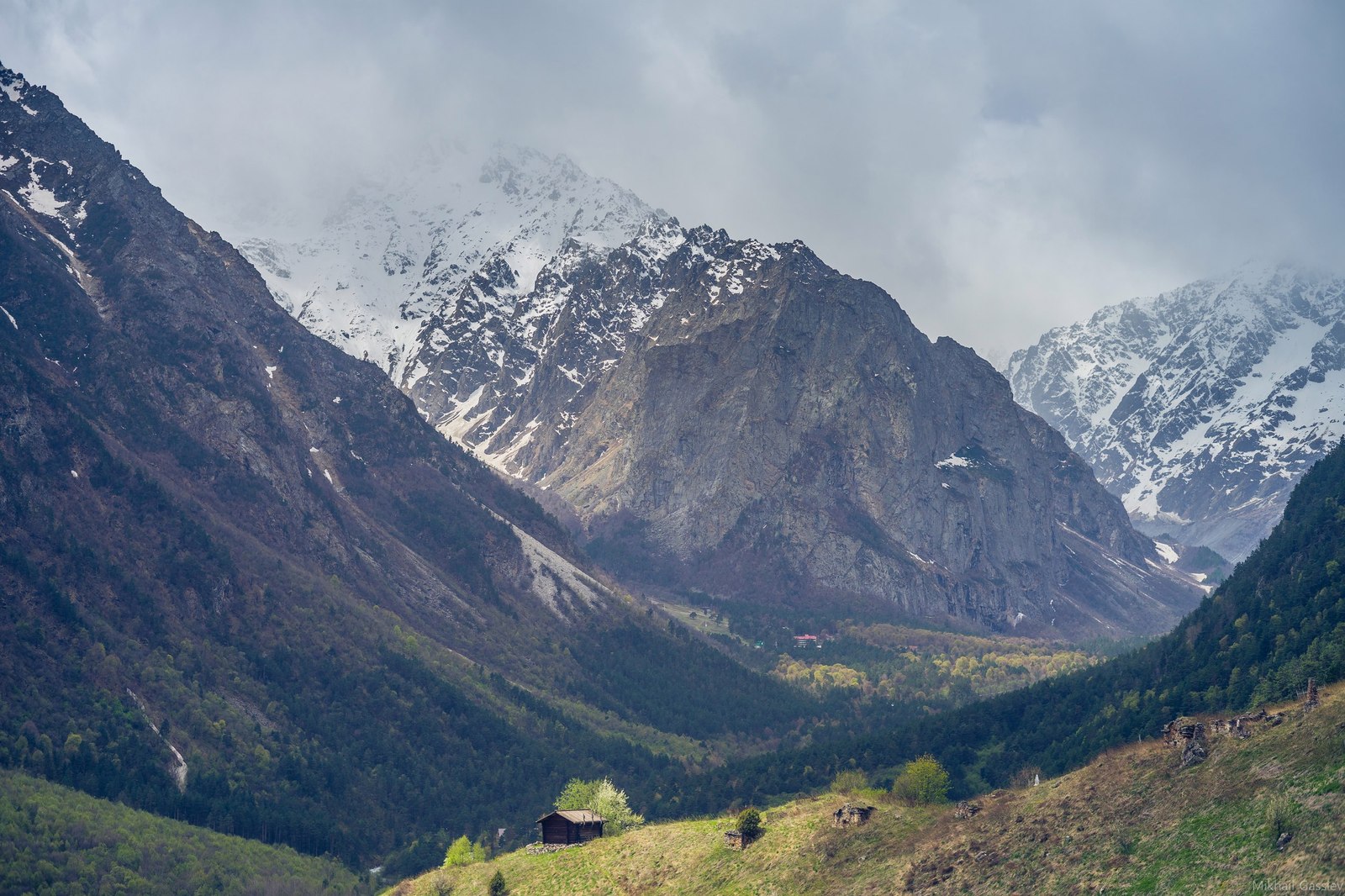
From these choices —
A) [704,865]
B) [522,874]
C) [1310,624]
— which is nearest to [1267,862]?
[704,865]

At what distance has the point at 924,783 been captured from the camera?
165 metres

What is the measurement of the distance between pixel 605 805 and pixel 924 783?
4363cm

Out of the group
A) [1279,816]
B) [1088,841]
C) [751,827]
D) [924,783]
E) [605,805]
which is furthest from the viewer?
[605,805]

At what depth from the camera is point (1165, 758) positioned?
10762cm

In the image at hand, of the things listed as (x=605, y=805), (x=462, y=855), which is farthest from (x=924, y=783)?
(x=462, y=855)

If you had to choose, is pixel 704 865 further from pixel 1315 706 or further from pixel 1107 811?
pixel 1315 706

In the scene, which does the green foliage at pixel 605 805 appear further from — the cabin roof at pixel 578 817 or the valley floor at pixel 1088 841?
the valley floor at pixel 1088 841

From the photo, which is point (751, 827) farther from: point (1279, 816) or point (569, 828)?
point (1279, 816)

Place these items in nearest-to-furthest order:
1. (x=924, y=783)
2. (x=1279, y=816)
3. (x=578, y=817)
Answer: (x=1279, y=816)
(x=578, y=817)
(x=924, y=783)

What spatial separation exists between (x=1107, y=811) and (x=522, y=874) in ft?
222

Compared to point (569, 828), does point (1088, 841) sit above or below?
above

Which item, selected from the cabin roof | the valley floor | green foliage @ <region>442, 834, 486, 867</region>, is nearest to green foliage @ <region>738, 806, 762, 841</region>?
the valley floor

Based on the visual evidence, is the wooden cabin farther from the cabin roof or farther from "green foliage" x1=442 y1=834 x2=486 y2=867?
"green foliage" x1=442 y1=834 x2=486 y2=867

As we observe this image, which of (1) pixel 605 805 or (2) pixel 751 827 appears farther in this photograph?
(1) pixel 605 805
